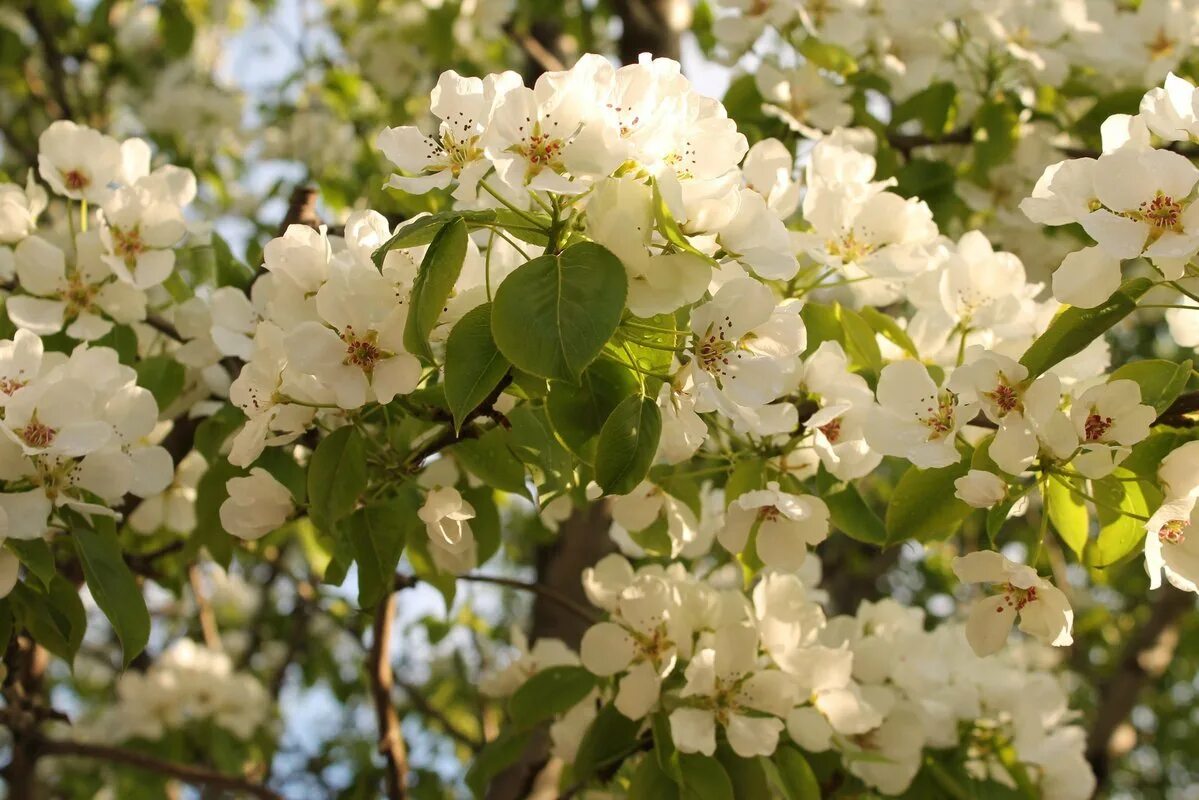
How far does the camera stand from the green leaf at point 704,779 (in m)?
1.47

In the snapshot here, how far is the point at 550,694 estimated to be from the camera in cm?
172

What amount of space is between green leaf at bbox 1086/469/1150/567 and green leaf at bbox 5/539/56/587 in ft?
3.54

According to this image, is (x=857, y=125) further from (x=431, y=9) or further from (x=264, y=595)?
(x=264, y=595)

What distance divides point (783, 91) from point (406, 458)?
3.60 feet

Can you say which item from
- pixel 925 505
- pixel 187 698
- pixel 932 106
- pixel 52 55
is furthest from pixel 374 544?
pixel 52 55

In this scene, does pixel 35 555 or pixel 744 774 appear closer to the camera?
pixel 35 555

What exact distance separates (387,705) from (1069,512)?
55.6 inches

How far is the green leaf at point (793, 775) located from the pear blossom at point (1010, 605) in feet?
1.12

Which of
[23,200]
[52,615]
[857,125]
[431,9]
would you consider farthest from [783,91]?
[431,9]

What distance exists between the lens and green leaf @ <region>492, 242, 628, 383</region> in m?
1.03

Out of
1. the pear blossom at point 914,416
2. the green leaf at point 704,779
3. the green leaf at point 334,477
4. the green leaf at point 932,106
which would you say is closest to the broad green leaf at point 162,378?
the green leaf at point 334,477

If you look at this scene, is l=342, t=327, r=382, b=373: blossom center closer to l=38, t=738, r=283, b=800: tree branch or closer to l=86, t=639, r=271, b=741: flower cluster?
l=38, t=738, r=283, b=800: tree branch

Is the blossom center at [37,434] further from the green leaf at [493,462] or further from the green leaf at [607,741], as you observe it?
the green leaf at [607,741]

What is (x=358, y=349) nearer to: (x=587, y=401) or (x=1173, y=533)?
(x=587, y=401)
